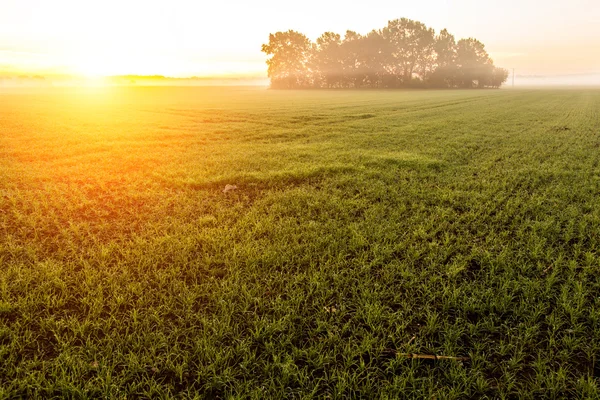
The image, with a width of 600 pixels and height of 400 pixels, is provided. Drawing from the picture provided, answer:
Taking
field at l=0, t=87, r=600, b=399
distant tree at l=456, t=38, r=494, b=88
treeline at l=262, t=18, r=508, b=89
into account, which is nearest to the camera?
field at l=0, t=87, r=600, b=399

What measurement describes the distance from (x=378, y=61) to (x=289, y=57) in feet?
71.0

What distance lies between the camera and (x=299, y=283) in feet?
11.7

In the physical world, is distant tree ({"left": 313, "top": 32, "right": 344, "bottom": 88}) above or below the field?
above

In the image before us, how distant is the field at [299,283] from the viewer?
2.46 m

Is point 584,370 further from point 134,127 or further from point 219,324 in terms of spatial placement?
point 134,127

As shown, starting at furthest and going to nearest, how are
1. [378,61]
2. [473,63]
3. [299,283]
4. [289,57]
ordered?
[473,63], [289,57], [378,61], [299,283]

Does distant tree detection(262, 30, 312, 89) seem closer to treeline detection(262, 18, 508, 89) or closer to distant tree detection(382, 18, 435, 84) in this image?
treeline detection(262, 18, 508, 89)

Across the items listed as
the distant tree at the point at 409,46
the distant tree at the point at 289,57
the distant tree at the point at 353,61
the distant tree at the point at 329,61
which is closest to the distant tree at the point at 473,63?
the distant tree at the point at 409,46

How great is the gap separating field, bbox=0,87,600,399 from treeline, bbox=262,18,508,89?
74.6m

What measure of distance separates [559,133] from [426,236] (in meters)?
12.9

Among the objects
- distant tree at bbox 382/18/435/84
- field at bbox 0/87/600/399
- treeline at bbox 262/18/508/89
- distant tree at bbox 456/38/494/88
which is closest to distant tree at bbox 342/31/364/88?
treeline at bbox 262/18/508/89

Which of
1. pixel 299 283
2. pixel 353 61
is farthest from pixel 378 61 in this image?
pixel 299 283

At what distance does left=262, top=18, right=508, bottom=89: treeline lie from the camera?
76.0 metres

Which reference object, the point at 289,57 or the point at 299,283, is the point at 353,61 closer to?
the point at 289,57
